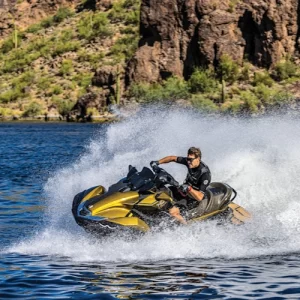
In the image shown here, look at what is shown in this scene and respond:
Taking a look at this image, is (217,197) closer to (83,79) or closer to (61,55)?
(83,79)

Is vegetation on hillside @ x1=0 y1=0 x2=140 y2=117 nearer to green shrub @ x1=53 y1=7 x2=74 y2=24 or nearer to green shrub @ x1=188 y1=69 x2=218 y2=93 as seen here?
green shrub @ x1=53 y1=7 x2=74 y2=24

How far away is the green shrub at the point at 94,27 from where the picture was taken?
9631 centimetres

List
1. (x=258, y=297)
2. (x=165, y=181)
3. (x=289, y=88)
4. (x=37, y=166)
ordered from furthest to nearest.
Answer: (x=289, y=88) < (x=37, y=166) < (x=165, y=181) < (x=258, y=297)

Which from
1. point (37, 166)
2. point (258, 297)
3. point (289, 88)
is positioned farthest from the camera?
point (289, 88)

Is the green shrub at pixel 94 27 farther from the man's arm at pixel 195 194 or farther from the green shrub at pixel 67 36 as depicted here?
the man's arm at pixel 195 194

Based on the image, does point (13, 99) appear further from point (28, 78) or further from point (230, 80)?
point (230, 80)

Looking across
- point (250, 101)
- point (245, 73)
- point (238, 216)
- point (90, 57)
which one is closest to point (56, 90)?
point (90, 57)

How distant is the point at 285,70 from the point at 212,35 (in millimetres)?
7474

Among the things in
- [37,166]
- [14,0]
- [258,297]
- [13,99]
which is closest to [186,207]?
[258,297]

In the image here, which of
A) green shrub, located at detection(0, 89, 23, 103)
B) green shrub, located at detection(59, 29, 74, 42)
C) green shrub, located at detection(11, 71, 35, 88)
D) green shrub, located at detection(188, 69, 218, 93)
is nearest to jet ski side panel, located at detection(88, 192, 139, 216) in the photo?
green shrub, located at detection(188, 69, 218, 93)

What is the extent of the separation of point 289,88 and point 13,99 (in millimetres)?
29358

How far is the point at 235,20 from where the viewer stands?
74.2 meters

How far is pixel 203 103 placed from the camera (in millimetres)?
67438

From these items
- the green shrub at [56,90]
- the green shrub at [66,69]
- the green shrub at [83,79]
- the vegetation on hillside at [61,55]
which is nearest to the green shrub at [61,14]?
the vegetation on hillside at [61,55]
